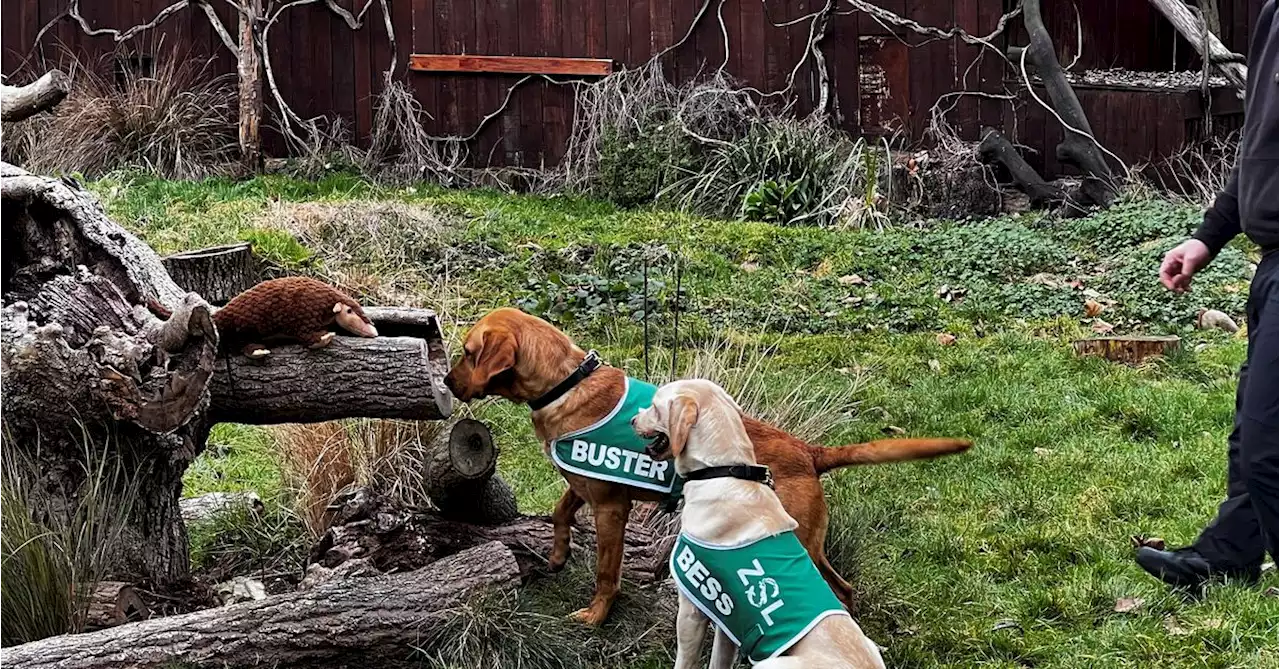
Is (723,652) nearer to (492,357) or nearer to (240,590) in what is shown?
(492,357)

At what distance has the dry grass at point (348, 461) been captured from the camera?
210 inches

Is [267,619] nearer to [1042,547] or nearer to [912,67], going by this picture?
[1042,547]

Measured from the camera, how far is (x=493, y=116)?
14.2m

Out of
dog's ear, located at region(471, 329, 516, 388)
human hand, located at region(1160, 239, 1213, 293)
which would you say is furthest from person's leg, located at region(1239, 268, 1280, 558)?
dog's ear, located at region(471, 329, 516, 388)

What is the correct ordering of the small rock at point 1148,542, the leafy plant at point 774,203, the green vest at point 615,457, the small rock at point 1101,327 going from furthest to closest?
the leafy plant at point 774,203
the small rock at point 1101,327
the small rock at point 1148,542
the green vest at point 615,457

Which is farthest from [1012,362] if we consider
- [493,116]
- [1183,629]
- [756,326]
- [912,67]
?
[493,116]

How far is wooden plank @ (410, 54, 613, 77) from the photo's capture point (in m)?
14.0

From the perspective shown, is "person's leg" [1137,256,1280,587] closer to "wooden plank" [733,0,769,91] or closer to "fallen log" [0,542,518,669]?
"fallen log" [0,542,518,669]

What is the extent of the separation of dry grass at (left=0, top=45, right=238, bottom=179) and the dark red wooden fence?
1.80 feet

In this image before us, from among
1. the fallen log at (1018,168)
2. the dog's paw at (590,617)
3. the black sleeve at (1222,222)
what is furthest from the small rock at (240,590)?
the fallen log at (1018,168)

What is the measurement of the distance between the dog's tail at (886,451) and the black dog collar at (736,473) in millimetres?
396

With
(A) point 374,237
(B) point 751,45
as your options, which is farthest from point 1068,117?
(A) point 374,237

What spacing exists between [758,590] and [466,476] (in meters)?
1.43

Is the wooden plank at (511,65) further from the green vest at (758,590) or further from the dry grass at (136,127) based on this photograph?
the green vest at (758,590)
